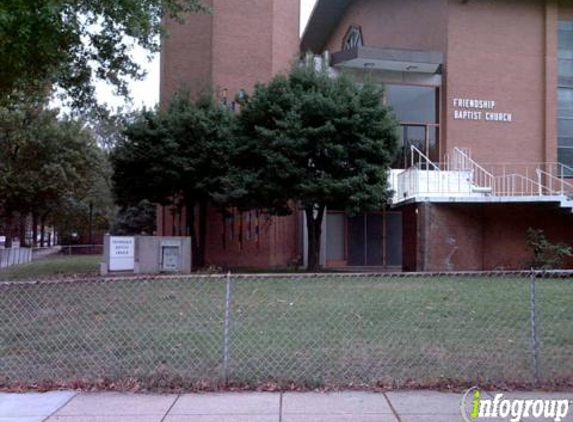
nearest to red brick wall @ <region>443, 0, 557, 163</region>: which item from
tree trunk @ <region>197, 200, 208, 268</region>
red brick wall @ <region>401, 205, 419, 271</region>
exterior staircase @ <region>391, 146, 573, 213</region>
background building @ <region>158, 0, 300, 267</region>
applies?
exterior staircase @ <region>391, 146, 573, 213</region>

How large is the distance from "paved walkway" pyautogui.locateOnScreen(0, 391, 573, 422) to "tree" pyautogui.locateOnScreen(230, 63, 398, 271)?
38.9 feet

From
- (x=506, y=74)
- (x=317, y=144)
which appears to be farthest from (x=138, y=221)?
(x=317, y=144)

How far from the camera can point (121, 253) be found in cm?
1966

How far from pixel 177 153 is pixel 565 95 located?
16317 millimetres

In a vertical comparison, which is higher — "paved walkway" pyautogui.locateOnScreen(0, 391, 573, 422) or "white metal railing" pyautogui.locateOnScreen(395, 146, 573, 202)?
"white metal railing" pyautogui.locateOnScreen(395, 146, 573, 202)

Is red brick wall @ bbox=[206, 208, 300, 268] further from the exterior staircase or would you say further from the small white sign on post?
the exterior staircase

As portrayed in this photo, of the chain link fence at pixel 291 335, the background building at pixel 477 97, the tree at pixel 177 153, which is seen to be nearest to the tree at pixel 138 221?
the tree at pixel 177 153

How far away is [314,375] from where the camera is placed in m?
6.54

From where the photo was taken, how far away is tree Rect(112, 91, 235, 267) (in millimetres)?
20750

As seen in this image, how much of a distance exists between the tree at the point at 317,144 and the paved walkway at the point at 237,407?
38.9ft

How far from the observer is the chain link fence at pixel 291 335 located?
6.56 meters

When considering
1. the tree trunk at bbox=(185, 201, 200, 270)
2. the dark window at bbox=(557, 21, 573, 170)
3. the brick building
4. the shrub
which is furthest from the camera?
the dark window at bbox=(557, 21, 573, 170)

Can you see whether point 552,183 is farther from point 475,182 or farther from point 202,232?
point 202,232

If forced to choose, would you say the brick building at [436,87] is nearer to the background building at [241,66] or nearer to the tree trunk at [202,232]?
the background building at [241,66]
